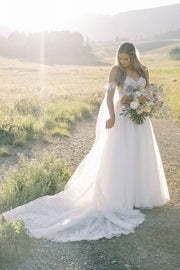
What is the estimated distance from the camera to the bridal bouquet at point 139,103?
239 inches

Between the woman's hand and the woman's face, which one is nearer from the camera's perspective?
the woman's face

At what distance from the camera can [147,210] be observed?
6180mm

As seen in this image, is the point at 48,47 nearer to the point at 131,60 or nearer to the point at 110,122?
the point at 131,60

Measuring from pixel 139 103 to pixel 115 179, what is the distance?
1271 millimetres

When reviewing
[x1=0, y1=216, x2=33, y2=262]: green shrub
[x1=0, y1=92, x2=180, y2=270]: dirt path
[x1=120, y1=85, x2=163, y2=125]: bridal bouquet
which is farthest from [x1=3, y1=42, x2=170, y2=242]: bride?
[x1=0, y1=216, x2=33, y2=262]: green shrub

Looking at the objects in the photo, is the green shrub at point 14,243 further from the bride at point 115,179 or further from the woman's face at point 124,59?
the woman's face at point 124,59

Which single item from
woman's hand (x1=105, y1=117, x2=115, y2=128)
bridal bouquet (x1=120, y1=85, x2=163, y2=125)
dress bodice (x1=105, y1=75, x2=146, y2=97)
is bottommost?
woman's hand (x1=105, y1=117, x2=115, y2=128)

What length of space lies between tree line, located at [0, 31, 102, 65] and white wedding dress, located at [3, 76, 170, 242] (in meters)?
108

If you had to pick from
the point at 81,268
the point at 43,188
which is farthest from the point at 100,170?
the point at 81,268

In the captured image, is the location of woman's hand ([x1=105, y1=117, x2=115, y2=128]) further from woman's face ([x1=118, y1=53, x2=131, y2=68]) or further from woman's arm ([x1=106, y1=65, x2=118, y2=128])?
woman's face ([x1=118, y1=53, x2=131, y2=68])

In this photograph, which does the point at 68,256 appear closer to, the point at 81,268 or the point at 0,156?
the point at 81,268

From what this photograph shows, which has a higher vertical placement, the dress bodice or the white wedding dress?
the dress bodice

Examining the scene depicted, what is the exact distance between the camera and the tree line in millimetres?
115438

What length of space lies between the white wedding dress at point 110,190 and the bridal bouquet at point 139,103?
145 mm
